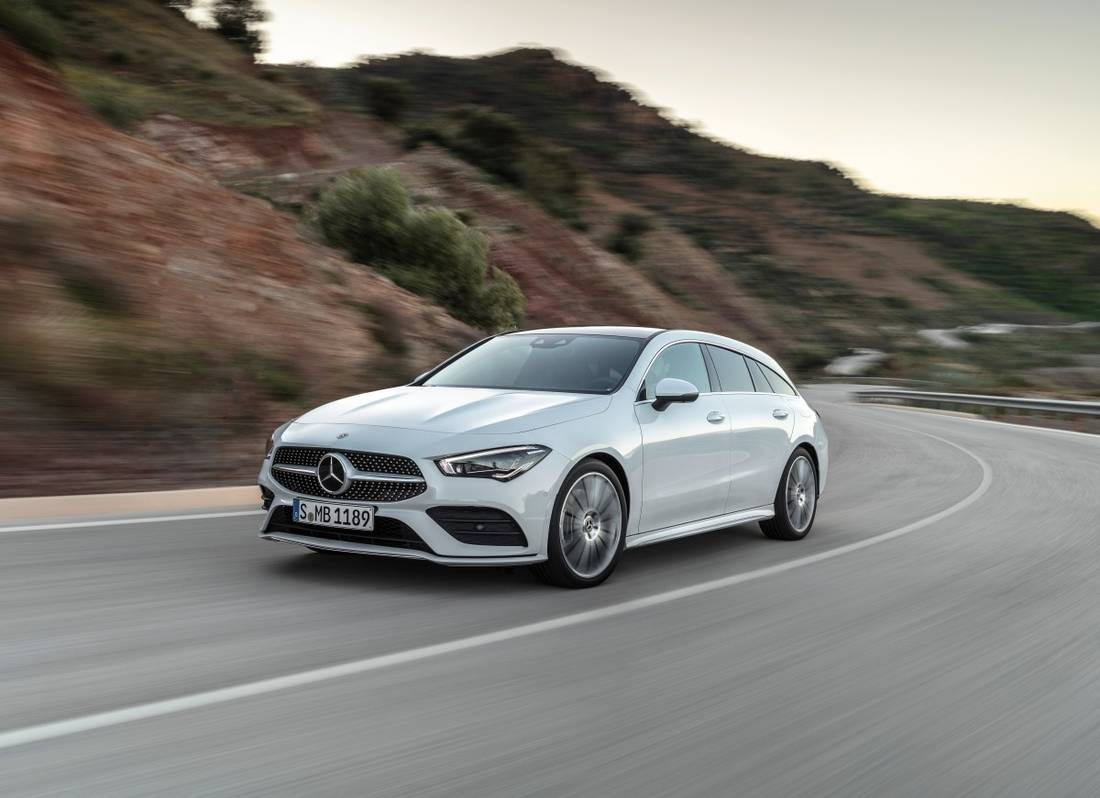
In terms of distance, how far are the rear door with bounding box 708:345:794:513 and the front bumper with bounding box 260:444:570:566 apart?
2.24 meters

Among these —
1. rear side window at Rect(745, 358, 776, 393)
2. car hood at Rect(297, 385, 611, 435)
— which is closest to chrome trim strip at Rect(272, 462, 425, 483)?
car hood at Rect(297, 385, 611, 435)

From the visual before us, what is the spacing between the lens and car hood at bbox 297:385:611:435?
664 cm

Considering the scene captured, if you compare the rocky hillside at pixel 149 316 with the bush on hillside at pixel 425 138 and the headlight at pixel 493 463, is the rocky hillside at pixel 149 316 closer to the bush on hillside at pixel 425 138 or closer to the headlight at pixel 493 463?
the headlight at pixel 493 463

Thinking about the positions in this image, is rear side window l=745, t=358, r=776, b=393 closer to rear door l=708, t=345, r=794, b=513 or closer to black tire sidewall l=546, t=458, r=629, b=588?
rear door l=708, t=345, r=794, b=513

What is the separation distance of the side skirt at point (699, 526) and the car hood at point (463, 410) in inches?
33.9

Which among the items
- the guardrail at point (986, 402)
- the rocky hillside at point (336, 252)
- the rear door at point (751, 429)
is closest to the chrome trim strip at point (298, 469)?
the rear door at point (751, 429)

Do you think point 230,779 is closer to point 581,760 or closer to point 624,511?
point 581,760

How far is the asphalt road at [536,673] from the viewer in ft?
12.6

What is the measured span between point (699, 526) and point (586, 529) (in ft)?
4.50

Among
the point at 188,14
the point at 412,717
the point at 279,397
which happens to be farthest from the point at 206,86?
the point at 412,717

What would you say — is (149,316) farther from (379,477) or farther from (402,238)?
(402,238)

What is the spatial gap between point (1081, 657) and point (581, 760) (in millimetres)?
3010

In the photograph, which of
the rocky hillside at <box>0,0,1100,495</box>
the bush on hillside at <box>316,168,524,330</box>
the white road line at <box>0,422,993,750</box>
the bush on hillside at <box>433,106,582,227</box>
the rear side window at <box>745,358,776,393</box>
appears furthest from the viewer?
the bush on hillside at <box>433,106,582,227</box>

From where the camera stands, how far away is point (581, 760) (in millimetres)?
3975
